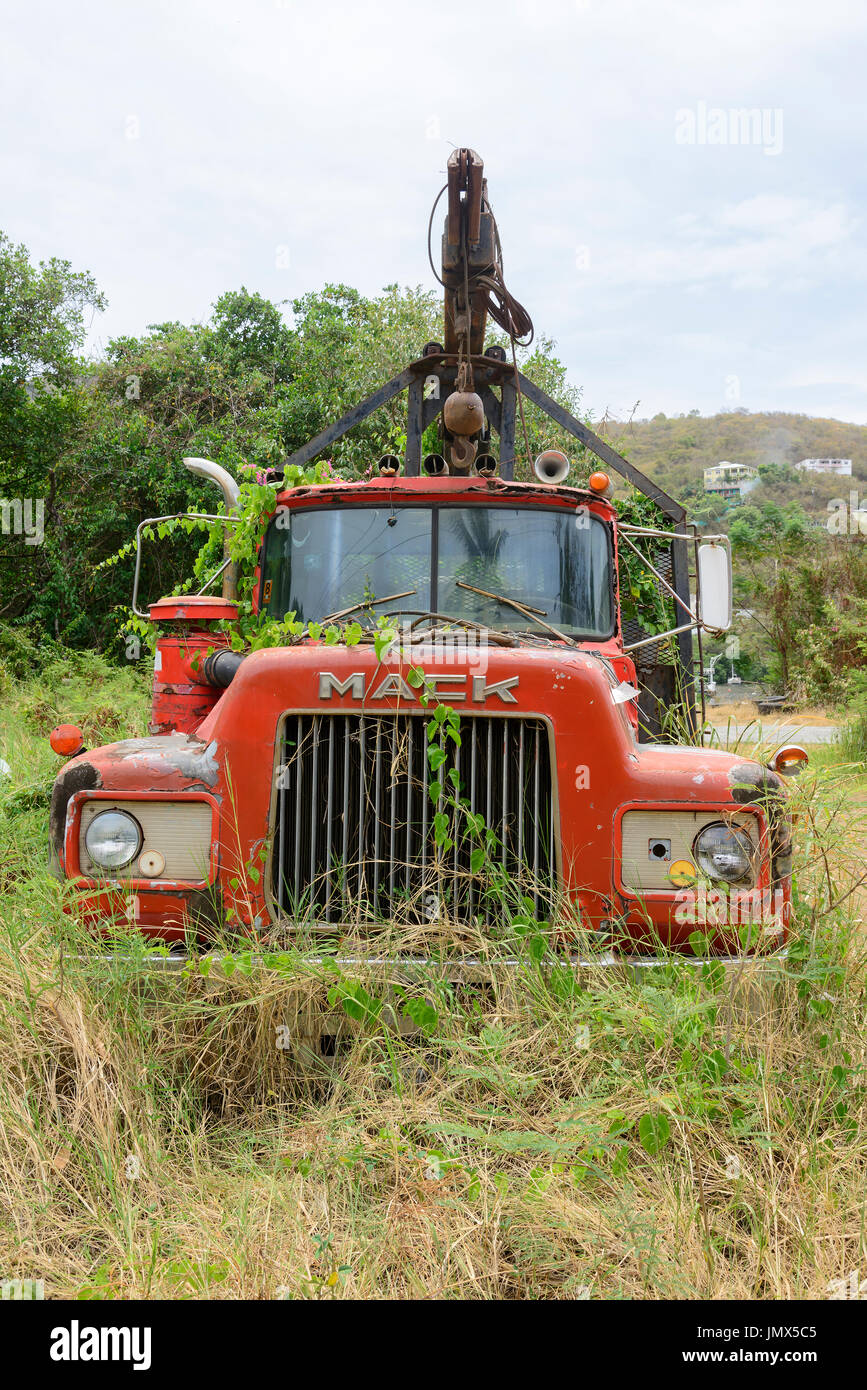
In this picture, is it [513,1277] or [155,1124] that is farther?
[155,1124]

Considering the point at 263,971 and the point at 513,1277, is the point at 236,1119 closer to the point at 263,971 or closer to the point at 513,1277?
the point at 263,971

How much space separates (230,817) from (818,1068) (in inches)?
74.3

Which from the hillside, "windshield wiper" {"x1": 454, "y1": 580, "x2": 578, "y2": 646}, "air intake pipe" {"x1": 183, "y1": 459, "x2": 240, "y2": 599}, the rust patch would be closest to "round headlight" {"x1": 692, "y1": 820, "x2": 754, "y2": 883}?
"windshield wiper" {"x1": 454, "y1": 580, "x2": 578, "y2": 646}

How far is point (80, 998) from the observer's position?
3.01m

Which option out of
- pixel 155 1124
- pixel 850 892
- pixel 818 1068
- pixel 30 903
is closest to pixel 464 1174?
pixel 155 1124

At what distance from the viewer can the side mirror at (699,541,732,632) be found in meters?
4.71

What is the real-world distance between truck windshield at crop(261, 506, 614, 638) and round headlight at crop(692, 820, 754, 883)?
1330 millimetres

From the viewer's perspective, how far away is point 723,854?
312 centimetres

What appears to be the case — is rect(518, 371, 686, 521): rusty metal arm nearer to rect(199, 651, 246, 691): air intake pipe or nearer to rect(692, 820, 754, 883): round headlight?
rect(199, 651, 246, 691): air intake pipe

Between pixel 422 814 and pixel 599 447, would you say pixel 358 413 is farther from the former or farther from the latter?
pixel 422 814

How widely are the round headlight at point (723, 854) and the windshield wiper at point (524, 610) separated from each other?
4.02ft

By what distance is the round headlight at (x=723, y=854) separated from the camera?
3105 mm

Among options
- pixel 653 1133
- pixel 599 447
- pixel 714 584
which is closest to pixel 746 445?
pixel 599 447
